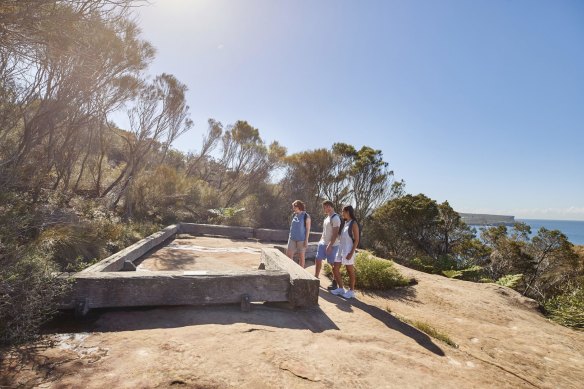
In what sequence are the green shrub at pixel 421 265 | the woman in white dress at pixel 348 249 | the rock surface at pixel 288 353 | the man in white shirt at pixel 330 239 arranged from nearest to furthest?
1. the rock surface at pixel 288 353
2. the woman in white dress at pixel 348 249
3. the man in white shirt at pixel 330 239
4. the green shrub at pixel 421 265

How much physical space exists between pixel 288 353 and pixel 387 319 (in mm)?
2263

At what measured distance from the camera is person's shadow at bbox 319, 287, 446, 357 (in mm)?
3921

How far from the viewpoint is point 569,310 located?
6867 mm

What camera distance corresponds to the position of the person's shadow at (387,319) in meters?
3.92

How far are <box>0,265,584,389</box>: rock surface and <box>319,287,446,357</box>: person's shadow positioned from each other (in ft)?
0.06

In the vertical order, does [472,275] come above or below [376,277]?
below

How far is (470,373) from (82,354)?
376cm

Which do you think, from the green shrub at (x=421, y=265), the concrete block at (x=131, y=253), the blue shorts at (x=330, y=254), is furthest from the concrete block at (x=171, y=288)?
the green shrub at (x=421, y=265)

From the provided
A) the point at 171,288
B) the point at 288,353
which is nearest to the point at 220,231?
the point at 171,288

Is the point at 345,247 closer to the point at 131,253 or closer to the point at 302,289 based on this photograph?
the point at 302,289

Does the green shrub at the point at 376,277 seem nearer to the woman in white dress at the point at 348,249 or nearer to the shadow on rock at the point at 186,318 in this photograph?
the woman in white dress at the point at 348,249

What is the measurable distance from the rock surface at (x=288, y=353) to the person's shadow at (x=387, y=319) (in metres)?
0.02

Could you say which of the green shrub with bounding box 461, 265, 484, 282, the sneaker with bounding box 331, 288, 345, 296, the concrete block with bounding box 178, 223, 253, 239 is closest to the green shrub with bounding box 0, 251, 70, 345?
the sneaker with bounding box 331, 288, 345, 296

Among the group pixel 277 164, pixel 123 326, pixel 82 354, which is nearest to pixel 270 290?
pixel 123 326
